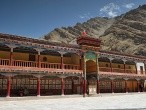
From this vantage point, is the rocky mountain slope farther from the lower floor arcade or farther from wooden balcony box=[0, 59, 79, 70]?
wooden balcony box=[0, 59, 79, 70]

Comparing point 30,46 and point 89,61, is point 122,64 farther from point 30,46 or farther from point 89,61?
point 30,46

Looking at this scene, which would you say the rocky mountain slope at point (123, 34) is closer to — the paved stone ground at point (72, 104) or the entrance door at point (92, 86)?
the entrance door at point (92, 86)

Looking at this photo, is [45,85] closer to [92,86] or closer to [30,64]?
[30,64]

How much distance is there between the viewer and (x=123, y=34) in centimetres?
9188

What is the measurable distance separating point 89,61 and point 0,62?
14.6 m

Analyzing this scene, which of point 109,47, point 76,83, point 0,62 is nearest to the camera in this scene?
point 0,62

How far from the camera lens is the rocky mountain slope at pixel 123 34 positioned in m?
81.9

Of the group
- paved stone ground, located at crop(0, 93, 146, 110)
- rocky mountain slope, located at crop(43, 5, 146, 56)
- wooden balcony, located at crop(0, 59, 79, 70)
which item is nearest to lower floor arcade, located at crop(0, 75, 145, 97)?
wooden balcony, located at crop(0, 59, 79, 70)

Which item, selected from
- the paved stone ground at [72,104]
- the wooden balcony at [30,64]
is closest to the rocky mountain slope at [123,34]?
the wooden balcony at [30,64]

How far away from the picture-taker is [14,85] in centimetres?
2728

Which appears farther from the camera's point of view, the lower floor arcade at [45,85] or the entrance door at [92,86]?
the entrance door at [92,86]

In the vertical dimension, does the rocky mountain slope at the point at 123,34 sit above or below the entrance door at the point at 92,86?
above

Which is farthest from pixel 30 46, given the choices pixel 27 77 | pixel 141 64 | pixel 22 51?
pixel 141 64

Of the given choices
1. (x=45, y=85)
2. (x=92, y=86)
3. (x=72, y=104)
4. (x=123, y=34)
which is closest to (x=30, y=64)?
(x=45, y=85)
